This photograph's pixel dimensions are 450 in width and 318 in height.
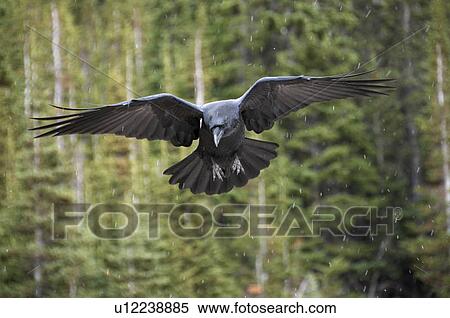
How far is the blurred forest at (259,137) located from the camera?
23516mm

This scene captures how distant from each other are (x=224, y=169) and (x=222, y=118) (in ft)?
2.91

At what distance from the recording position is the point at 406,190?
91.8ft

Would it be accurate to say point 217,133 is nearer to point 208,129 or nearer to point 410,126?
point 208,129

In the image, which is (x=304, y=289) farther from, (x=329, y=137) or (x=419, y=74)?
(x=419, y=74)

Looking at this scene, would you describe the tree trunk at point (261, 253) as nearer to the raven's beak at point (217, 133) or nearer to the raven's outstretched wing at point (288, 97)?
the raven's outstretched wing at point (288, 97)

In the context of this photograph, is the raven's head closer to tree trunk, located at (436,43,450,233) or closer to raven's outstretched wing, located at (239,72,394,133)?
raven's outstretched wing, located at (239,72,394,133)

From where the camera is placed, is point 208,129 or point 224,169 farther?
point 224,169

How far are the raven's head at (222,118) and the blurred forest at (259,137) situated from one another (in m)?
15.0

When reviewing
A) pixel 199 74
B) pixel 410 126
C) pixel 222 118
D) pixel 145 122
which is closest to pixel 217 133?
pixel 222 118

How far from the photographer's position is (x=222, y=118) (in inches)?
298

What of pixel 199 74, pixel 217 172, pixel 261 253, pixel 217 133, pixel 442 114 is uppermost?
pixel 199 74

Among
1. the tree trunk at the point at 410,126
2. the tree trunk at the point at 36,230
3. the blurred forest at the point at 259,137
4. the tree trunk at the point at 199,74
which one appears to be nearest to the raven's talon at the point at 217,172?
the blurred forest at the point at 259,137

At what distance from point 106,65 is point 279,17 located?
18.7 feet
